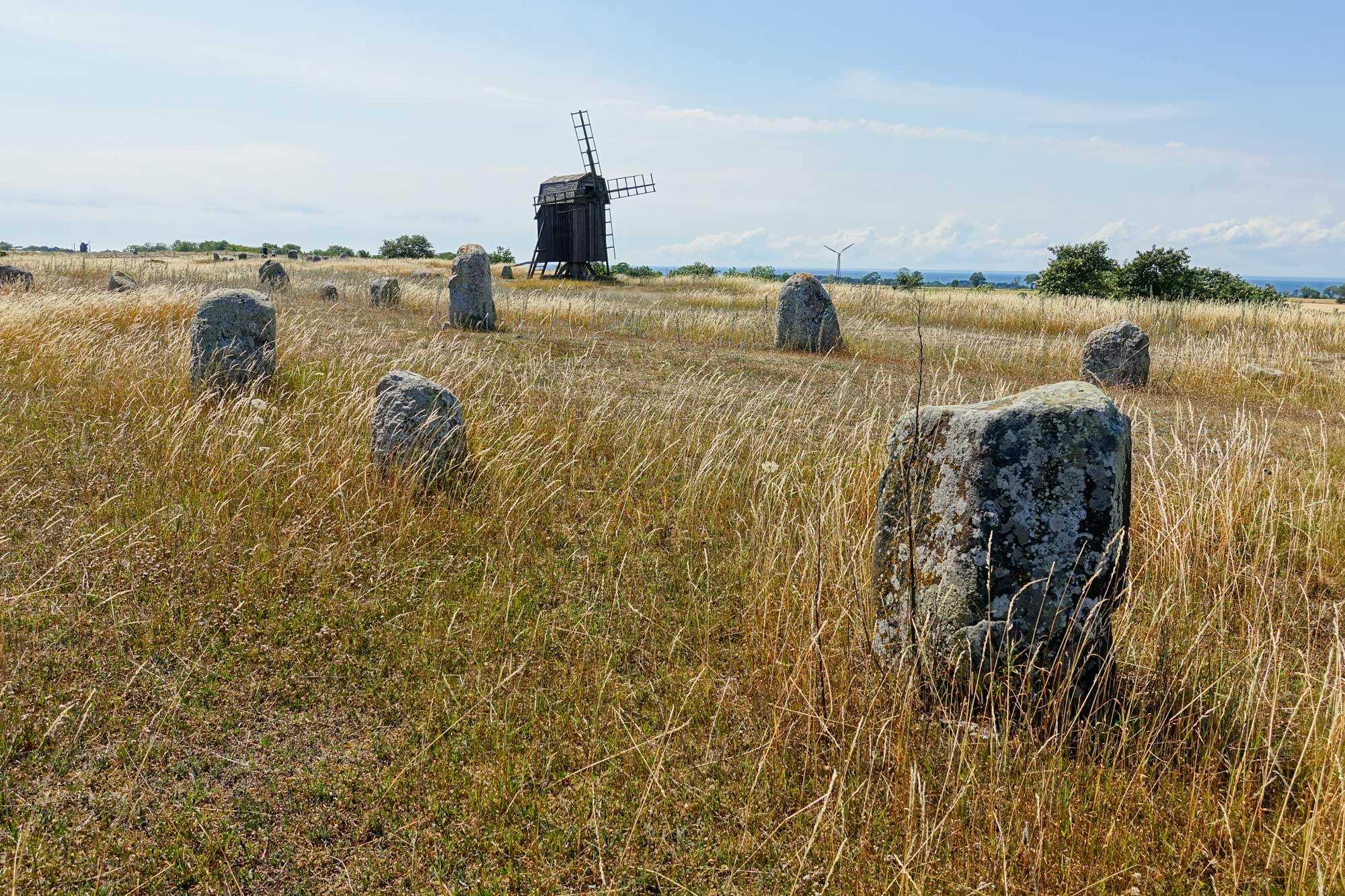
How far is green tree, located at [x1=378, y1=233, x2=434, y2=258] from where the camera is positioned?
200 ft

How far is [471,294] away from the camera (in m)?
16.1

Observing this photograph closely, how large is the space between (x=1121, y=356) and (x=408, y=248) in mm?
57358

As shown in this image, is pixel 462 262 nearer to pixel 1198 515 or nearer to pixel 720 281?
pixel 1198 515

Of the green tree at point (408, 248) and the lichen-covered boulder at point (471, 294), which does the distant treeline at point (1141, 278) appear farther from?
the green tree at point (408, 248)

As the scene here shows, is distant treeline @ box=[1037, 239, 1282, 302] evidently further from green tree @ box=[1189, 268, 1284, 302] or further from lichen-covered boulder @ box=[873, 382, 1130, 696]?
lichen-covered boulder @ box=[873, 382, 1130, 696]

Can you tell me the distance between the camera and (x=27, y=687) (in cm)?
356

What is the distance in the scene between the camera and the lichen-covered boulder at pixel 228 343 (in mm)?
8281

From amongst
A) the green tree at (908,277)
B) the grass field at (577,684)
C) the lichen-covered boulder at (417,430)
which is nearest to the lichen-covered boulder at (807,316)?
the green tree at (908,277)

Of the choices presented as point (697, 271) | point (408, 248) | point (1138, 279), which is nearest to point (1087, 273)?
point (1138, 279)

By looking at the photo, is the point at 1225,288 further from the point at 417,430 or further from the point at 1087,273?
the point at 417,430

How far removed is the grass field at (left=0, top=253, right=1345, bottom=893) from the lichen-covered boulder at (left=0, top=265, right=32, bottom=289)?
1649 cm

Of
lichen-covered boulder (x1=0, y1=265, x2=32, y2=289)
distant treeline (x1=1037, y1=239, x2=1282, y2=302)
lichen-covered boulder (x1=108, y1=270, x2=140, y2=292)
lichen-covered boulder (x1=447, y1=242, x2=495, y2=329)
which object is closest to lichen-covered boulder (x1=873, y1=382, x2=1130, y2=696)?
lichen-covered boulder (x1=447, y1=242, x2=495, y2=329)

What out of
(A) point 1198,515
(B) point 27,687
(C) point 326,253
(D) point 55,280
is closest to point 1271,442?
(A) point 1198,515

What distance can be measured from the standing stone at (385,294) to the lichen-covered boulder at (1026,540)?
66.7 ft
